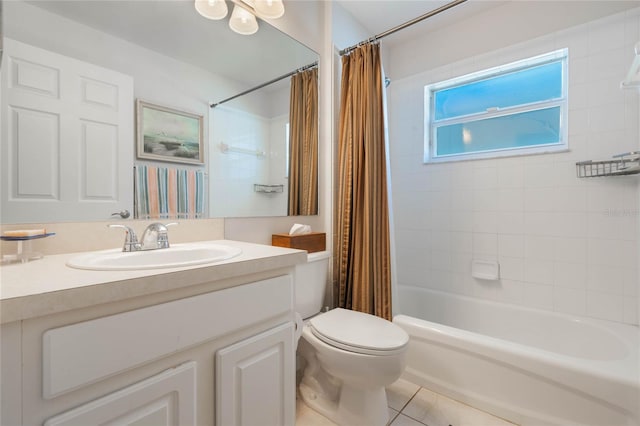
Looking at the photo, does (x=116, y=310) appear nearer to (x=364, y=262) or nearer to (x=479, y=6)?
(x=364, y=262)

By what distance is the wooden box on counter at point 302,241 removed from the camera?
1545mm

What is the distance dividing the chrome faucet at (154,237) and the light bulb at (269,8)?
1230 millimetres

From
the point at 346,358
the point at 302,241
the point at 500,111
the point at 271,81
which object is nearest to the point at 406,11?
the point at 500,111

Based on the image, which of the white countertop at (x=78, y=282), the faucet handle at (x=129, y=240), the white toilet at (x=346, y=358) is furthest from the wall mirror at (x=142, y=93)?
the white toilet at (x=346, y=358)

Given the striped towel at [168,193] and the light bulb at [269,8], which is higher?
the light bulb at [269,8]

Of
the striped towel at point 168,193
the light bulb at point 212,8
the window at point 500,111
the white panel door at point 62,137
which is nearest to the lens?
the white panel door at point 62,137

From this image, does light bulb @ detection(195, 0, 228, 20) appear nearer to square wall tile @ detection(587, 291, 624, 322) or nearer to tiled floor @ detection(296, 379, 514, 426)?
tiled floor @ detection(296, 379, 514, 426)

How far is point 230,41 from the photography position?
4.71 feet

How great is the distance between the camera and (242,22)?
1.47m

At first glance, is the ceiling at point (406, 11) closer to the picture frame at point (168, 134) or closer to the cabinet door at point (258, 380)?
the picture frame at point (168, 134)

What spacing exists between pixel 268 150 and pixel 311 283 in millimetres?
781

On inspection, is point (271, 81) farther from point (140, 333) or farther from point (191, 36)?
point (140, 333)

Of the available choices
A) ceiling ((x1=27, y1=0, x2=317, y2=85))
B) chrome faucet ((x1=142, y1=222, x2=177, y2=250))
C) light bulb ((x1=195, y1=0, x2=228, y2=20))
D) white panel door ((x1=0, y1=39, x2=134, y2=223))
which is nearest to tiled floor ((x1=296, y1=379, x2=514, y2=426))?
chrome faucet ((x1=142, y1=222, x2=177, y2=250))

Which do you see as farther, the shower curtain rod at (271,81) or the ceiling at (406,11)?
the ceiling at (406,11)
